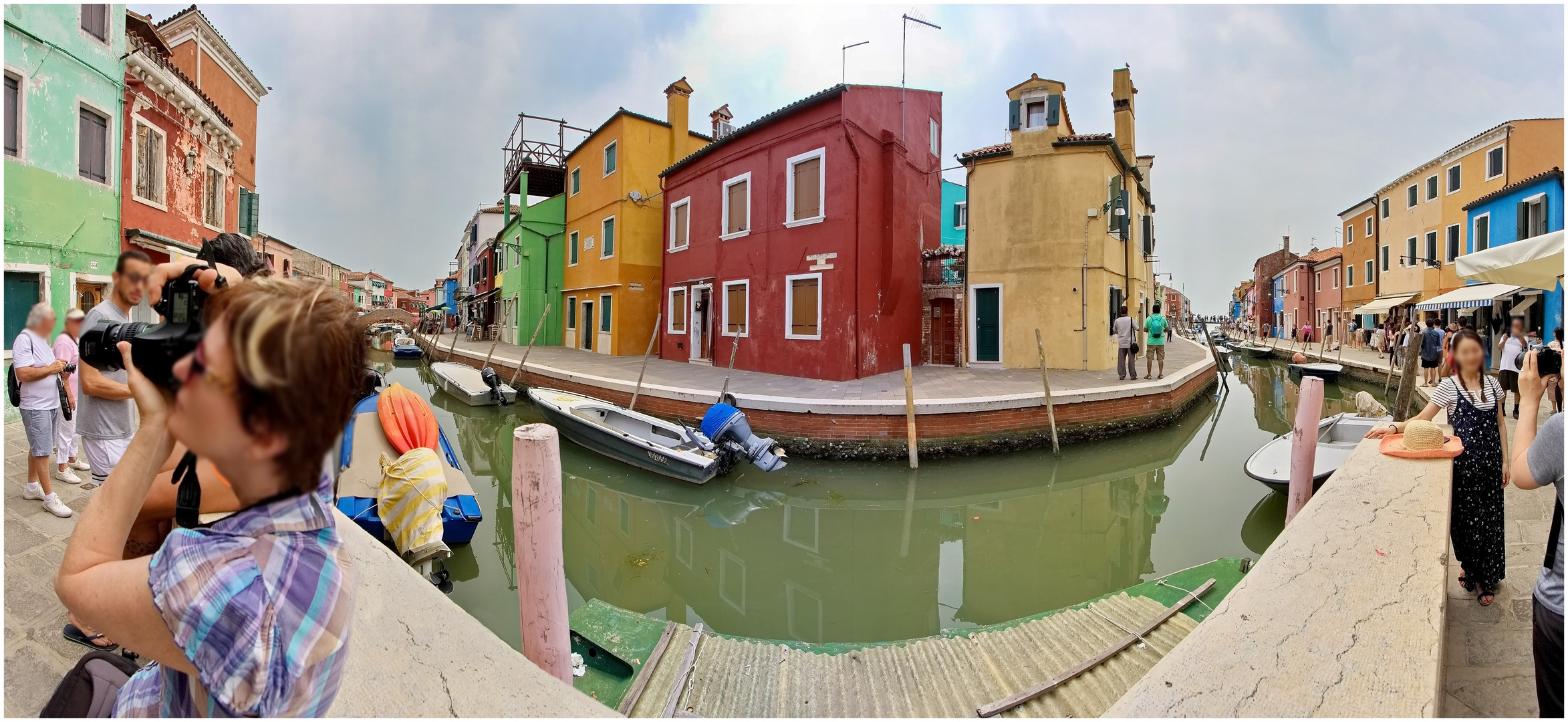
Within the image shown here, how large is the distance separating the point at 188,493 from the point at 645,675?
2533 millimetres

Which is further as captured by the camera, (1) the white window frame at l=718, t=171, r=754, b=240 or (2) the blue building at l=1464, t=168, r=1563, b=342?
(2) the blue building at l=1464, t=168, r=1563, b=342

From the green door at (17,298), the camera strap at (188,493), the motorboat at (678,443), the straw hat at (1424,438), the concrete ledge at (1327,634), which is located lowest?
the motorboat at (678,443)

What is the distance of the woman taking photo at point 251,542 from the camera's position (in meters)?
0.85

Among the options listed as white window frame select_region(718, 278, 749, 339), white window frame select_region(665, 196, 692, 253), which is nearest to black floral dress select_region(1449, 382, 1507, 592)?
white window frame select_region(718, 278, 749, 339)

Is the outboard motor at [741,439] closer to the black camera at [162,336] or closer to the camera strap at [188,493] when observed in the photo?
the black camera at [162,336]

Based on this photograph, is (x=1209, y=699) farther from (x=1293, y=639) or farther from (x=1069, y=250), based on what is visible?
(x=1069, y=250)

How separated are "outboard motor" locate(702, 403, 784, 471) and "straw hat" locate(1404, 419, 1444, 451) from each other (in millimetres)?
5742

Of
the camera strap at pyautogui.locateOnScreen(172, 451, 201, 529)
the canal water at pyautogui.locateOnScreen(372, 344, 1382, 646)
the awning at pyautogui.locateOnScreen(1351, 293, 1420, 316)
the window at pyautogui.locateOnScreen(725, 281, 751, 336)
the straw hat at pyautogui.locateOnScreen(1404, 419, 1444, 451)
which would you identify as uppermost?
the awning at pyautogui.locateOnScreen(1351, 293, 1420, 316)

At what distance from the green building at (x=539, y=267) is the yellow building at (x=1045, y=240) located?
51.5 ft

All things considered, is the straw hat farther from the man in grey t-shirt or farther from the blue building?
the blue building

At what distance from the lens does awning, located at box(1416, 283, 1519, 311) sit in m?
14.2

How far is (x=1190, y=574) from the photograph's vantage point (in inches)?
175

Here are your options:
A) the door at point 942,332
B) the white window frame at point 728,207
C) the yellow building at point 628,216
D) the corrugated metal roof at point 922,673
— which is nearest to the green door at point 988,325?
the door at point 942,332

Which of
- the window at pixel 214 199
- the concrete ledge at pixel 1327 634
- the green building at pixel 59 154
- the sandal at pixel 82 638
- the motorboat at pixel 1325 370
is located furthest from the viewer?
the motorboat at pixel 1325 370
